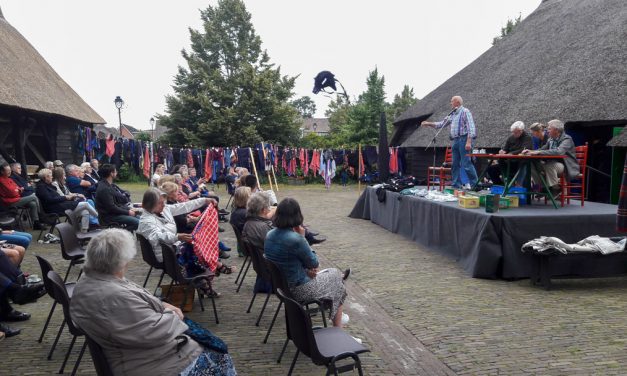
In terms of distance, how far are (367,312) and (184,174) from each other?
23.6ft

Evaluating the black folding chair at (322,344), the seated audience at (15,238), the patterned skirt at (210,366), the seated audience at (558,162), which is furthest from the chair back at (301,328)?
the seated audience at (558,162)

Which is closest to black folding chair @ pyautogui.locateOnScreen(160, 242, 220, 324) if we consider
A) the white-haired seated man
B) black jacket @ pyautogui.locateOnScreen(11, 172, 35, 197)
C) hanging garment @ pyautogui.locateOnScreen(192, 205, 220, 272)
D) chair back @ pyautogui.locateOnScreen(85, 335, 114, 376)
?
hanging garment @ pyautogui.locateOnScreen(192, 205, 220, 272)

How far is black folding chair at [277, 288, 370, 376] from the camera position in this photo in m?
3.10

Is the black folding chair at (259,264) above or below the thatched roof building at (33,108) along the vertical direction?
below

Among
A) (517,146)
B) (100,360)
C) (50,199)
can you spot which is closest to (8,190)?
(50,199)

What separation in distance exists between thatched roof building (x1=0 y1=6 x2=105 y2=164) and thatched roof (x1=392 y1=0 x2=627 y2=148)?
1338 centimetres

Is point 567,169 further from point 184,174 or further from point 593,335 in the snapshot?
point 184,174

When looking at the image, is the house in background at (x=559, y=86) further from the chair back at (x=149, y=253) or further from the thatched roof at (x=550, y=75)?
the chair back at (x=149, y=253)

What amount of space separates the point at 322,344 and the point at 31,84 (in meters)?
15.4

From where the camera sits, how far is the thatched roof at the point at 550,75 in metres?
12.0

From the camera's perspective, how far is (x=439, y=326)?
5066 mm

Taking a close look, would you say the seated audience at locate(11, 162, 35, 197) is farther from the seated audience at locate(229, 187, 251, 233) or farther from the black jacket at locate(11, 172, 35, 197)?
the seated audience at locate(229, 187, 251, 233)

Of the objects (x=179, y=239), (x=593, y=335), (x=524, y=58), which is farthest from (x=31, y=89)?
(x=524, y=58)

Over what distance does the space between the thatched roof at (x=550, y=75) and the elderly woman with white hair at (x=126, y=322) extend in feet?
36.0
